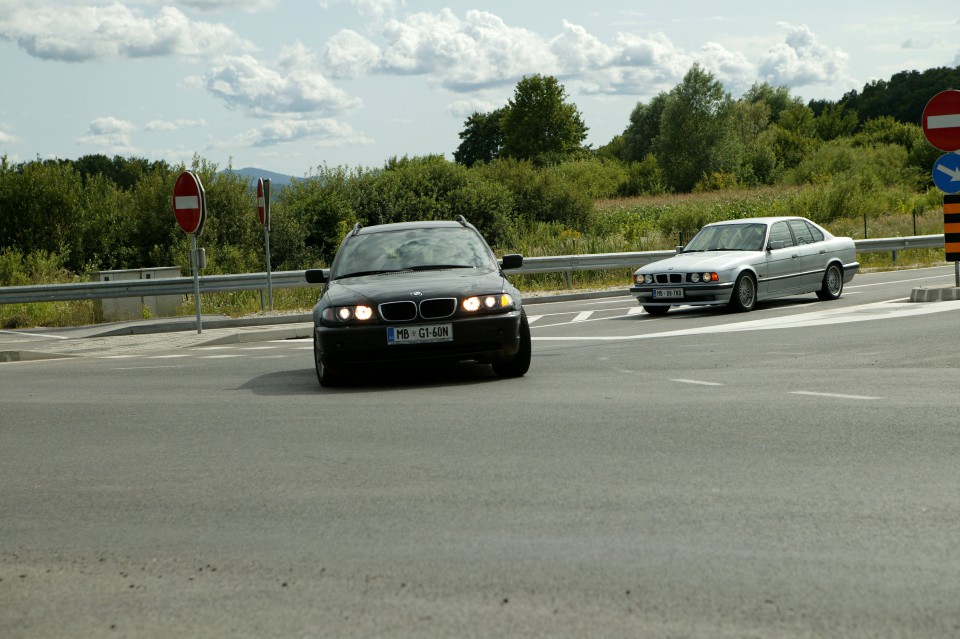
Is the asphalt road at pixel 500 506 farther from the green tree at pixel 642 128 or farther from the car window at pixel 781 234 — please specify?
the green tree at pixel 642 128

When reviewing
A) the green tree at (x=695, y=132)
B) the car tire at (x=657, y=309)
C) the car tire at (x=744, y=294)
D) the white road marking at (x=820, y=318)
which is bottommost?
the white road marking at (x=820, y=318)

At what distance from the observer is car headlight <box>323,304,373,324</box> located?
33.4 feet

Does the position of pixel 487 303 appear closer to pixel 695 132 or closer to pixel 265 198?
pixel 265 198

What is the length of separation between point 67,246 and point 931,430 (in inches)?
1448

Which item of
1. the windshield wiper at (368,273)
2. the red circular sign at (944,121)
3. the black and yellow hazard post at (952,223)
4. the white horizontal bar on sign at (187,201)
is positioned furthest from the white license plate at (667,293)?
the white horizontal bar on sign at (187,201)

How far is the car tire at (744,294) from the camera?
17.2 metres

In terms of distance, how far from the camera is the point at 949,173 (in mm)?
16531

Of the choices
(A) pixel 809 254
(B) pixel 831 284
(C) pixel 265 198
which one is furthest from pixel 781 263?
(C) pixel 265 198

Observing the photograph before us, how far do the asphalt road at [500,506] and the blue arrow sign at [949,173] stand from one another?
6376 mm

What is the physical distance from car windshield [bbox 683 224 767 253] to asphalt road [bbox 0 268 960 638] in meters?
7.11

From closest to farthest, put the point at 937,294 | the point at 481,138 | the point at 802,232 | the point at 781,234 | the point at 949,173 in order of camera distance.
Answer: the point at 949,173 < the point at 937,294 < the point at 781,234 < the point at 802,232 < the point at 481,138

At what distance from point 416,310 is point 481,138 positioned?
416 feet

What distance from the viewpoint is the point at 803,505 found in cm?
521

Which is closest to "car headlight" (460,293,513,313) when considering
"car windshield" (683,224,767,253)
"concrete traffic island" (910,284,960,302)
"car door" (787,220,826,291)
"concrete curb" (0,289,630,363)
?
"concrete curb" (0,289,630,363)
